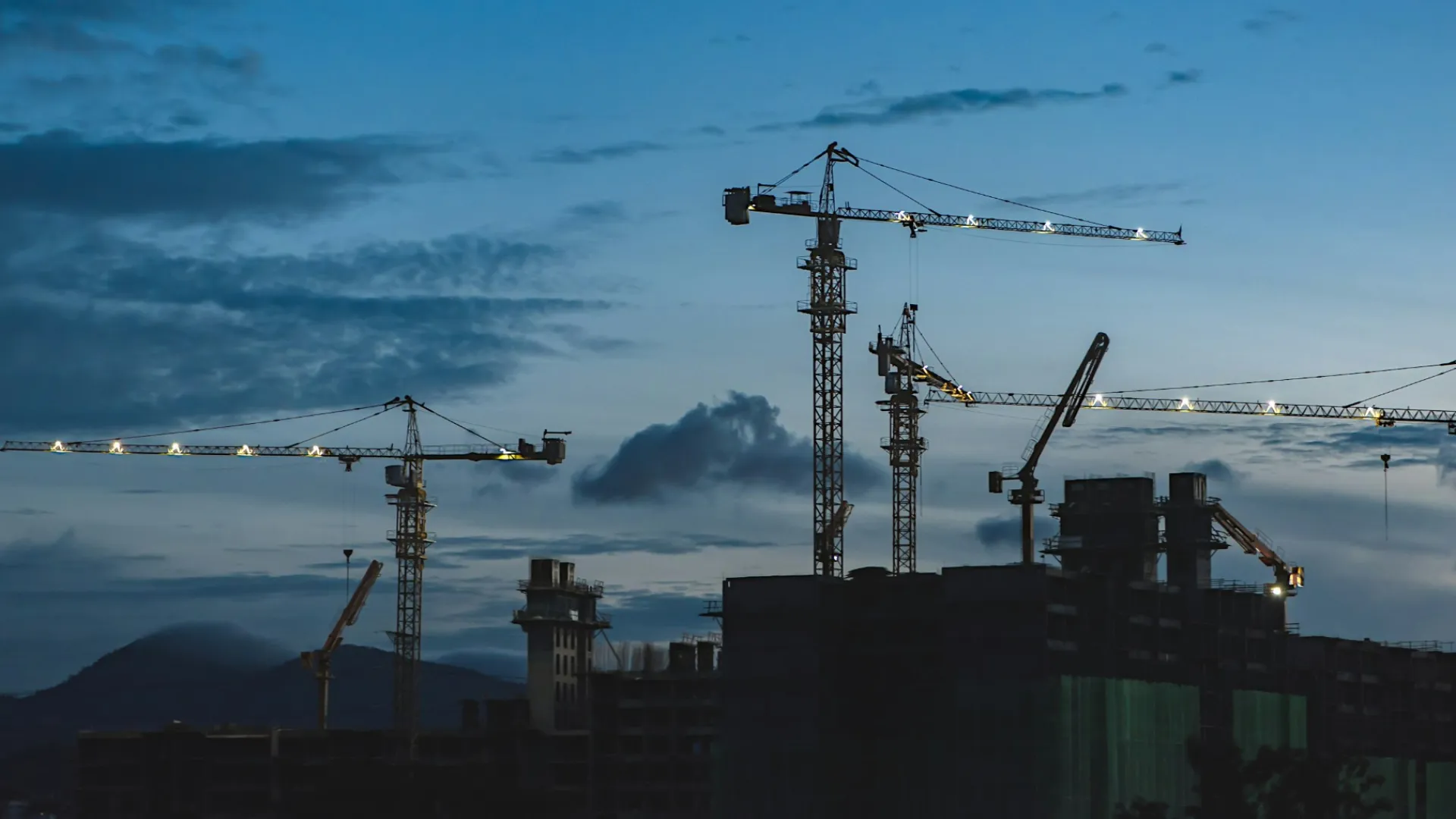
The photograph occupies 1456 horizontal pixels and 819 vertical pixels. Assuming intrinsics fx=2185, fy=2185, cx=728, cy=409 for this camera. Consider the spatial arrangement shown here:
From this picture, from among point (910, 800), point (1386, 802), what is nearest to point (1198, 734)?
point (1386, 802)

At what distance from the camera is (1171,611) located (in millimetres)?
198250

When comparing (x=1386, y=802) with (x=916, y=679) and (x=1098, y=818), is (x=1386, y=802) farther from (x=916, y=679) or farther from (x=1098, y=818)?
(x=916, y=679)

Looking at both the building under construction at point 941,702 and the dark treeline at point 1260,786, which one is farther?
the building under construction at point 941,702

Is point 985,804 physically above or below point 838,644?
below

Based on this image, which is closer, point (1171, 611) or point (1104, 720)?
point (1104, 720)

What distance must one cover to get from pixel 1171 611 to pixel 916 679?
37.6 meters

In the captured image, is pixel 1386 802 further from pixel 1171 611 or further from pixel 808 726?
pixel 808 726

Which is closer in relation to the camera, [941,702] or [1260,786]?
[1260,786]

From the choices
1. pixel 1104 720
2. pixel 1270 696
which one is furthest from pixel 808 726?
pixel 1270 696

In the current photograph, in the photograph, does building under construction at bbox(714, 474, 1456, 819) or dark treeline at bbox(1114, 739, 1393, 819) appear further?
building under construction at bbox(714, 474, 1456, 819)

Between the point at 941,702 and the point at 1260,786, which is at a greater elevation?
the point at 941,702

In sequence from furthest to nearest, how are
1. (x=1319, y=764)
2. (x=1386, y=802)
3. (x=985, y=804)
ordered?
1. (x=1386, y=802)
2. (x=985, y=804)
3. (x=1319, y=764)

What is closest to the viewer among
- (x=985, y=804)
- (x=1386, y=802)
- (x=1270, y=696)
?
(x=985, y=804)

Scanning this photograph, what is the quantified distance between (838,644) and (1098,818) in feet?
82.9
